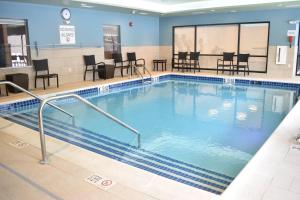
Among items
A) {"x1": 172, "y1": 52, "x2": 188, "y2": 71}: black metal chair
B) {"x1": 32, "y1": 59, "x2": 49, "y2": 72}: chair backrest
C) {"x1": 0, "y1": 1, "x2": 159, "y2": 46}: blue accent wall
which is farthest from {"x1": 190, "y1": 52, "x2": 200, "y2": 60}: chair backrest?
{"x1": 32, "y1": 59, "x2": 49, "y2": 72}: chair backrest

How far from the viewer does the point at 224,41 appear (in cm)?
1050

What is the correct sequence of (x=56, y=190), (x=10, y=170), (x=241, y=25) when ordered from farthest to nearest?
(x=241, y=25), (x=10, y=170), (x=56, y=190)

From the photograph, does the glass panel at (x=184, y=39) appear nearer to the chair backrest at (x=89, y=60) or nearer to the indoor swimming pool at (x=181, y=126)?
the indoor swimming pool at (x=181, y=126)

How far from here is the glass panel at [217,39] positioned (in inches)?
404

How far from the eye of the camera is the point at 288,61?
9148mm

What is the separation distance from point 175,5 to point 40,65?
5124 millimetres

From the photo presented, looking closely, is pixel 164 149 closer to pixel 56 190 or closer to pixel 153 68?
pixel 56 190

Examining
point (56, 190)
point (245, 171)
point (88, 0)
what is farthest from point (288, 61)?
point (56, 190)

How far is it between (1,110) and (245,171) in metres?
5.13

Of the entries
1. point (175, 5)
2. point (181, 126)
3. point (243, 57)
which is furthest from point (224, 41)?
point (181, 126)

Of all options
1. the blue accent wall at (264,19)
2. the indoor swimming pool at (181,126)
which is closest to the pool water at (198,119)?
the indoor swimming pool at (181,126)

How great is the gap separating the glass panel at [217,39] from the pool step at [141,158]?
744 cm

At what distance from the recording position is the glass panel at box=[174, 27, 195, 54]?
1126cm

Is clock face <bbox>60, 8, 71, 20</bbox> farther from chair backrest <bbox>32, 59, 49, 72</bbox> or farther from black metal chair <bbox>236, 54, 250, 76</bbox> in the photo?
black metal chair <bbox>236, 54, 250, 76</bbox>
